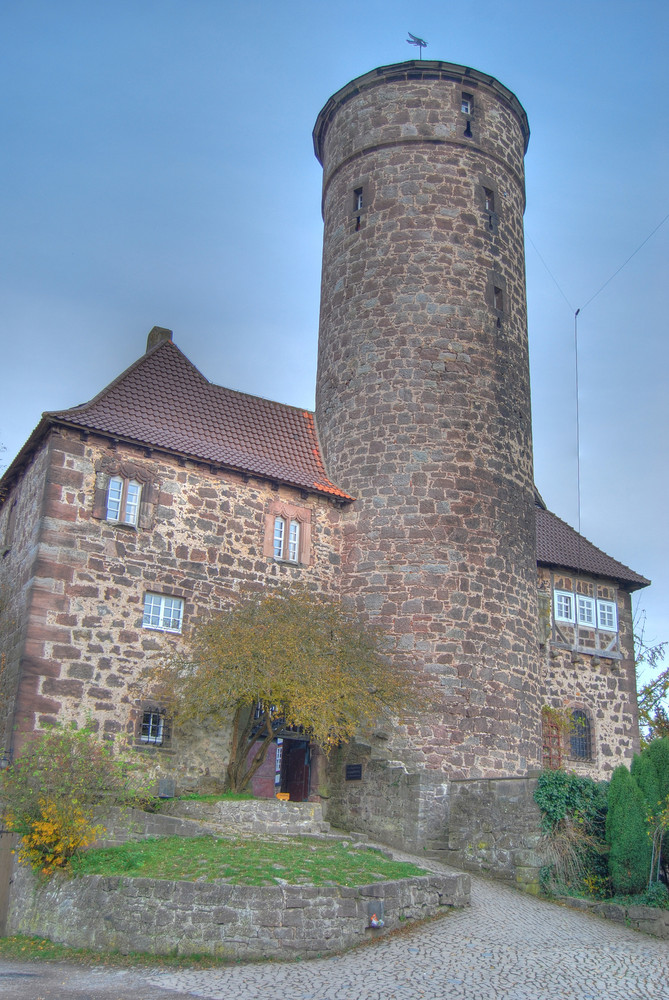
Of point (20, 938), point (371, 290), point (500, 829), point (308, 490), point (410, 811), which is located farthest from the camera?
point (371, 290)

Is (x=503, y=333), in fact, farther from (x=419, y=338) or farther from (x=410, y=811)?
(x=410, y=811)

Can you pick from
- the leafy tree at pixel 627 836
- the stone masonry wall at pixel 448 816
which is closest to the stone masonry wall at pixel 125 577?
the stone masonry wall at pixel 448 816

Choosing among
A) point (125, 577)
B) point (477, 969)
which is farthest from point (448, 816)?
point (125, 577)

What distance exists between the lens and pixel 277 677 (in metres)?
15.9

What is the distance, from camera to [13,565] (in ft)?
60.6

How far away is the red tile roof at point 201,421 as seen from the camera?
1856cm

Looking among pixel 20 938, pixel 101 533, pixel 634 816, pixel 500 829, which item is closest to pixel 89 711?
pixel 101 533

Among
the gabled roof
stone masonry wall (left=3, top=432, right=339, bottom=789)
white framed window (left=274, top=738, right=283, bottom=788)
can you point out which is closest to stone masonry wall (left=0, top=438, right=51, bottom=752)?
stone masonry wall (left=3, top=432, right=339, bottom=789)

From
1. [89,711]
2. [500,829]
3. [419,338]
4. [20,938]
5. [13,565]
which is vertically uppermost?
[419,338]

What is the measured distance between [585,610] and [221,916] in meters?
14.7

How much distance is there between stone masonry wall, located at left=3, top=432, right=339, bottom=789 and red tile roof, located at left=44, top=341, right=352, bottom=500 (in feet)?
1.23

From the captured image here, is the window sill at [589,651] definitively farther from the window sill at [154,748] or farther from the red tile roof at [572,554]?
the window sill at [154,748]

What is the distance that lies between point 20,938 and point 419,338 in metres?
13.7

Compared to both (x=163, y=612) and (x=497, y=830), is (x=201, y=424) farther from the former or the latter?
(x=497, y=830)
